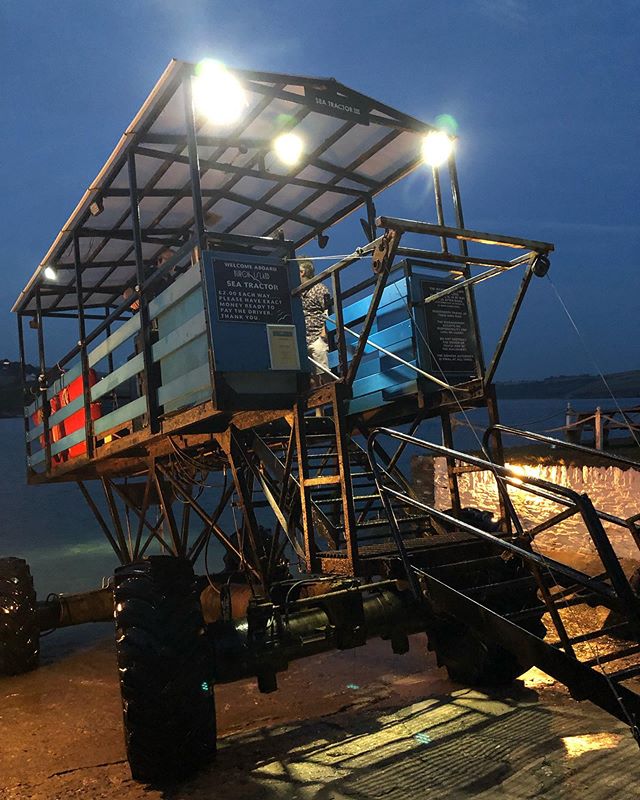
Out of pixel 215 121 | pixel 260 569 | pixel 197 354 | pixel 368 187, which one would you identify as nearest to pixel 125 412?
pixel 197 354

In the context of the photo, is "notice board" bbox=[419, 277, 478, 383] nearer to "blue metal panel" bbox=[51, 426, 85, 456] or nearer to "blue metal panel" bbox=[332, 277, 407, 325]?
"blue metal panel" bbox=[332, 277, 407, 325]

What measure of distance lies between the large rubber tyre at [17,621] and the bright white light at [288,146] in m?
6.68

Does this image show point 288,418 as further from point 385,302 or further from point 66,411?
point 66,411

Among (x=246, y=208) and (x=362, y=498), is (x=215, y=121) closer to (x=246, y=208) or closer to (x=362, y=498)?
(x=246, y=208)

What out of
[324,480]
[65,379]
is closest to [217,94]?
[324,480]

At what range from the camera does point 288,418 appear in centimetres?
600

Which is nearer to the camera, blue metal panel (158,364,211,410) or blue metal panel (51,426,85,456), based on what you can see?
blue metal panel (158,364,211,410)

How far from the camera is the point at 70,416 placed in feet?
32.9

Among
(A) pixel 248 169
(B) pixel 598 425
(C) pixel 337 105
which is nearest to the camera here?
(C) pixel 337 105

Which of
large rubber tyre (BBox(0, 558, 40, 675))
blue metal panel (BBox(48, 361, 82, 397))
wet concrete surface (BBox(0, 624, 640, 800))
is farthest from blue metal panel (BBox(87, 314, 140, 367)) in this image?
wet concrete surface (BBox(0, 624, 640, 800))

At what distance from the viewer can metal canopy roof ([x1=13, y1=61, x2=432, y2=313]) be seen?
6.93m

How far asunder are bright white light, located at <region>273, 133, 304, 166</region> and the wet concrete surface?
6.31 m

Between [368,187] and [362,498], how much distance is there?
4.97 metres

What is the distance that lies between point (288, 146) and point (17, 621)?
23.6 ft
